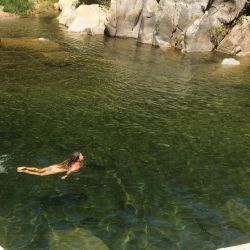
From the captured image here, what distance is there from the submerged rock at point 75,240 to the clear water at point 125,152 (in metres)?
0.06

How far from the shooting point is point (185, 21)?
163 ft

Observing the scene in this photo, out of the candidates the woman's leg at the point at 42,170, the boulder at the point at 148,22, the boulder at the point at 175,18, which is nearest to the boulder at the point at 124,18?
the boulder at the point at 148,22

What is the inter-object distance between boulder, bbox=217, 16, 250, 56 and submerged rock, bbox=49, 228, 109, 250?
1473 inches

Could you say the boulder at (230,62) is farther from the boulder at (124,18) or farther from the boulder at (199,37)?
the boulder at (124,18)

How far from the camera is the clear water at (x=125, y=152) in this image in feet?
52.8

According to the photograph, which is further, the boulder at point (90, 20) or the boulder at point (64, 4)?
the boulder at point (64, 4)

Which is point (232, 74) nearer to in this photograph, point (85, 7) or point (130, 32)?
point (130, 32)

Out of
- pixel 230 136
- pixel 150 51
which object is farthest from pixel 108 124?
Answer: pixel 150 51

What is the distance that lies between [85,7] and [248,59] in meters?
22.3

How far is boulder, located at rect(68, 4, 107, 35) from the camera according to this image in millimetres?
54062

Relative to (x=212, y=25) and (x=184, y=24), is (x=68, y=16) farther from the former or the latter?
(x=212, y=25)

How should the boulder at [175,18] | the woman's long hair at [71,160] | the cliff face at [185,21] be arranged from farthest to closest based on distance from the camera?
the boulder at [175,18] → the cliff face at [185,21] → the woman's long hair at [71,160]

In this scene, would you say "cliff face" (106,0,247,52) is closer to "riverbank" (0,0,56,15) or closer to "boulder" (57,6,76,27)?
"boulder" (57,6,76,27)

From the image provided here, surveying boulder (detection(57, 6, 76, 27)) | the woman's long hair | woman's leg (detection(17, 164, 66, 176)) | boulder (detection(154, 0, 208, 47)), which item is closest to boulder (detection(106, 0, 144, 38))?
boulder (detection(154, 0, 208, 47))
